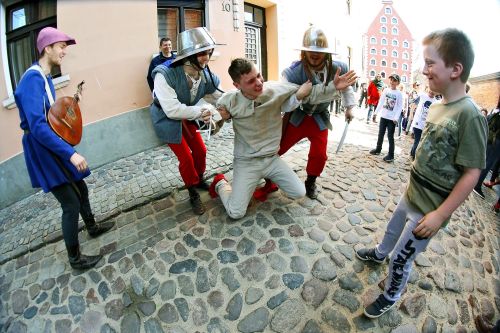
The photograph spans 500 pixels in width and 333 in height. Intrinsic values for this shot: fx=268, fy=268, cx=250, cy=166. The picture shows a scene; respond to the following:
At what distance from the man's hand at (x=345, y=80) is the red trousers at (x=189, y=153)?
A: 5.69 feet

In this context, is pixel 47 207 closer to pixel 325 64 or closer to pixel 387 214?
pixel 325 64

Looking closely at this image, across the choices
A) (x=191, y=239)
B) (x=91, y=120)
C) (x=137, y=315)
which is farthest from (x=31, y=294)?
(x=91, y=120)

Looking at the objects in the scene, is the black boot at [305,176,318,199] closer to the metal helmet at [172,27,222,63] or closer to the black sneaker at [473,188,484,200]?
the metal helmet at [172,27,222,63]

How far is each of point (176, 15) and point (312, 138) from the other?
4954mm

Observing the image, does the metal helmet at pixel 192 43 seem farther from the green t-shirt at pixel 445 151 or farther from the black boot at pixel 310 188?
the green t-shirt at pixel 445 151

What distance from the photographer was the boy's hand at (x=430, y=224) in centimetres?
160

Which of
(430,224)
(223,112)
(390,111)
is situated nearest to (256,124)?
(223,112)

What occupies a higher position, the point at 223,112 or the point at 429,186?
the point at 223,112

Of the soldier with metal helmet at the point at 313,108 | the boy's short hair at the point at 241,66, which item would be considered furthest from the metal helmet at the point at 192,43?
the soldier with metal helmet at the point at 313,108

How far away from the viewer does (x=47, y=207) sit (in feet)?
13.7

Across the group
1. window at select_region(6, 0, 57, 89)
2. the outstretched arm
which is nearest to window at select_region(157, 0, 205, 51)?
window at select_region(6, 0, 57, 89)

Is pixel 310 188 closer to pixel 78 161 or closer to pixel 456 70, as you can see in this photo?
pixel 456 70

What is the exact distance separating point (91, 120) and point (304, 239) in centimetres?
461

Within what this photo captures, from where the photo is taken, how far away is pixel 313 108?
310cm
